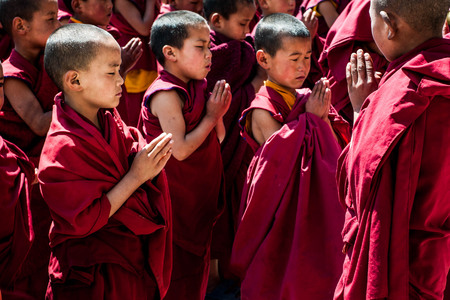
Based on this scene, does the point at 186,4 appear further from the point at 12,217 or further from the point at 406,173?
the point at 406,173

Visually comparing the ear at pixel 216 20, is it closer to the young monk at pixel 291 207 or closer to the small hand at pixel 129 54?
the small hand at pixel 129 54

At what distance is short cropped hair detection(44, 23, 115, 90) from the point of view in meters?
2.62

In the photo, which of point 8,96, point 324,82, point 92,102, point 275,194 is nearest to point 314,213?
point 275,194

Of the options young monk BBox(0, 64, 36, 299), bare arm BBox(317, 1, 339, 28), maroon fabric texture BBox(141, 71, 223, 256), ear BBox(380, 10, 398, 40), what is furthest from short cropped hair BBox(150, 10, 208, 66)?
bare arm BBox(317, 1, 339, 28)

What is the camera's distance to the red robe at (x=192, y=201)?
10.6ft

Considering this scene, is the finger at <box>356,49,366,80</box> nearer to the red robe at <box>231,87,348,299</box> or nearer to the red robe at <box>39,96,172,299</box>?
the red robe at <box>231,87,348,299</box>

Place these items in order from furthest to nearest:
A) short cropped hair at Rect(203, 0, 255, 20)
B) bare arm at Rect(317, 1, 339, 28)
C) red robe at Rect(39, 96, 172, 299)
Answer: bare arm at Rect(317, 1, 339, 28)
short cropped hair at Rect(203, 0, 255, 20)
red robe at Rect(39, 96, 172, 299)

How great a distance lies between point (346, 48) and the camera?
3.70 metres

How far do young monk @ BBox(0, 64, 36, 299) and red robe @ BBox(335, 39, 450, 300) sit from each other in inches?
52.2

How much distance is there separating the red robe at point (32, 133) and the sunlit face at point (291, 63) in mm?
1155

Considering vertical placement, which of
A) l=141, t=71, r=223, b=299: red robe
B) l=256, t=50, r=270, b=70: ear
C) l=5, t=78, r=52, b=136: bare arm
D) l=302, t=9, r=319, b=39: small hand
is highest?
l=302, t=9, r=319, b=39: small hand

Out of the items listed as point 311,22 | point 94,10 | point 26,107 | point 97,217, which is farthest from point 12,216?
point 311,22

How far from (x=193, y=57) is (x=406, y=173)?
1521mm

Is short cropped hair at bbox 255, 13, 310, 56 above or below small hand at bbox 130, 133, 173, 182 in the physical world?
above
